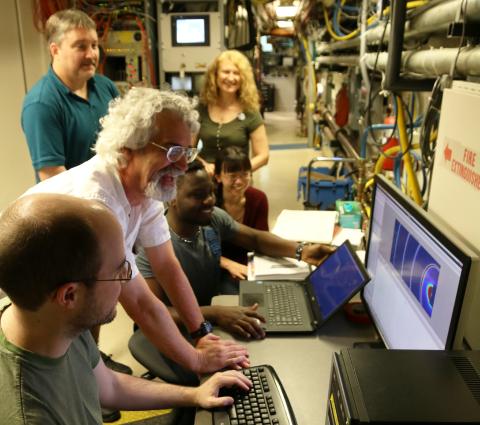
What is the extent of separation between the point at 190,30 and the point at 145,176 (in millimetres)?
2691

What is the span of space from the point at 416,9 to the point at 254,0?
3.61m

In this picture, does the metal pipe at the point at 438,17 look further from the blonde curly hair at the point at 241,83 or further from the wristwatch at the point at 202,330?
the wristwatch at the point at 202,330

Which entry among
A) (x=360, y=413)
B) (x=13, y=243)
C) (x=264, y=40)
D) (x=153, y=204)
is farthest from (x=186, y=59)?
(x=264, y=40)

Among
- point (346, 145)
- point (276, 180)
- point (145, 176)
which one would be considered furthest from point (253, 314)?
point (276, 180)

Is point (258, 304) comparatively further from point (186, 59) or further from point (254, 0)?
point (254, 0)

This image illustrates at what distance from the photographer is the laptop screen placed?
54.4 inches

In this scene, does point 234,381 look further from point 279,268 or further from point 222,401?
point 279,268

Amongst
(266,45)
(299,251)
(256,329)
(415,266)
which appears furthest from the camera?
(266,45)

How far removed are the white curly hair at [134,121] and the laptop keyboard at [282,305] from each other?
64 cm

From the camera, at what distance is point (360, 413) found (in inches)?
24.3

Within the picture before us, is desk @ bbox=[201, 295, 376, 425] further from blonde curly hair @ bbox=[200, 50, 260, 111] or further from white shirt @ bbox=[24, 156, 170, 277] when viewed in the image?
blonde curly hair @ bbox=[200, 50, 260, 111]

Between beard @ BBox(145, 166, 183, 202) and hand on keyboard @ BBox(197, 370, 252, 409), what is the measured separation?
1.67 feet

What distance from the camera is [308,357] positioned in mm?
1318

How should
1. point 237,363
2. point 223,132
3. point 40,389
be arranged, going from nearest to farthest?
point 40,389 → point 237,363 → point 223,132
